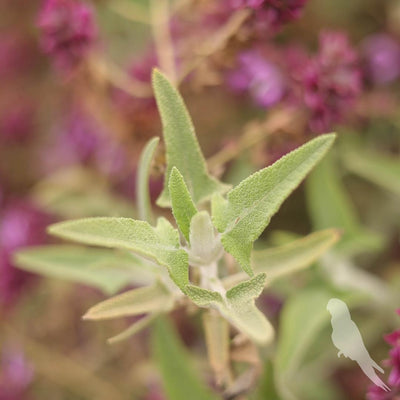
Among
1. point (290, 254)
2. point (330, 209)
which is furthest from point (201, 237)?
point (330, 209)

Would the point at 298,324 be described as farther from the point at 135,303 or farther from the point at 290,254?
the point at 135,303

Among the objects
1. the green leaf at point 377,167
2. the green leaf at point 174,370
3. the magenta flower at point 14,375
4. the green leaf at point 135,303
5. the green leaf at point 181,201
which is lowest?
the magenta flower at point 14,375

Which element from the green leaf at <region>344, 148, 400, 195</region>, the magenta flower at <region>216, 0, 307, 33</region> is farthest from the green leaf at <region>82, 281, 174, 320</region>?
the green leaf at <region>344, 148, 400, 195</region>

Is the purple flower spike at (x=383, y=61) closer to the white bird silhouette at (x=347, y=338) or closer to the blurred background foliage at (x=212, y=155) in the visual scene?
the blurred background foliage at (x=212, y=155)

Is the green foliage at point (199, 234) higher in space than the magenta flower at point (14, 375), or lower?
higher

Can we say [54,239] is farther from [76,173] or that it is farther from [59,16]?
[59,16]

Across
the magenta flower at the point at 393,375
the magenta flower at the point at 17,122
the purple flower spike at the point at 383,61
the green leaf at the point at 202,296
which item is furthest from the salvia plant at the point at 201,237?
the magenta flower at the point at 17,122
